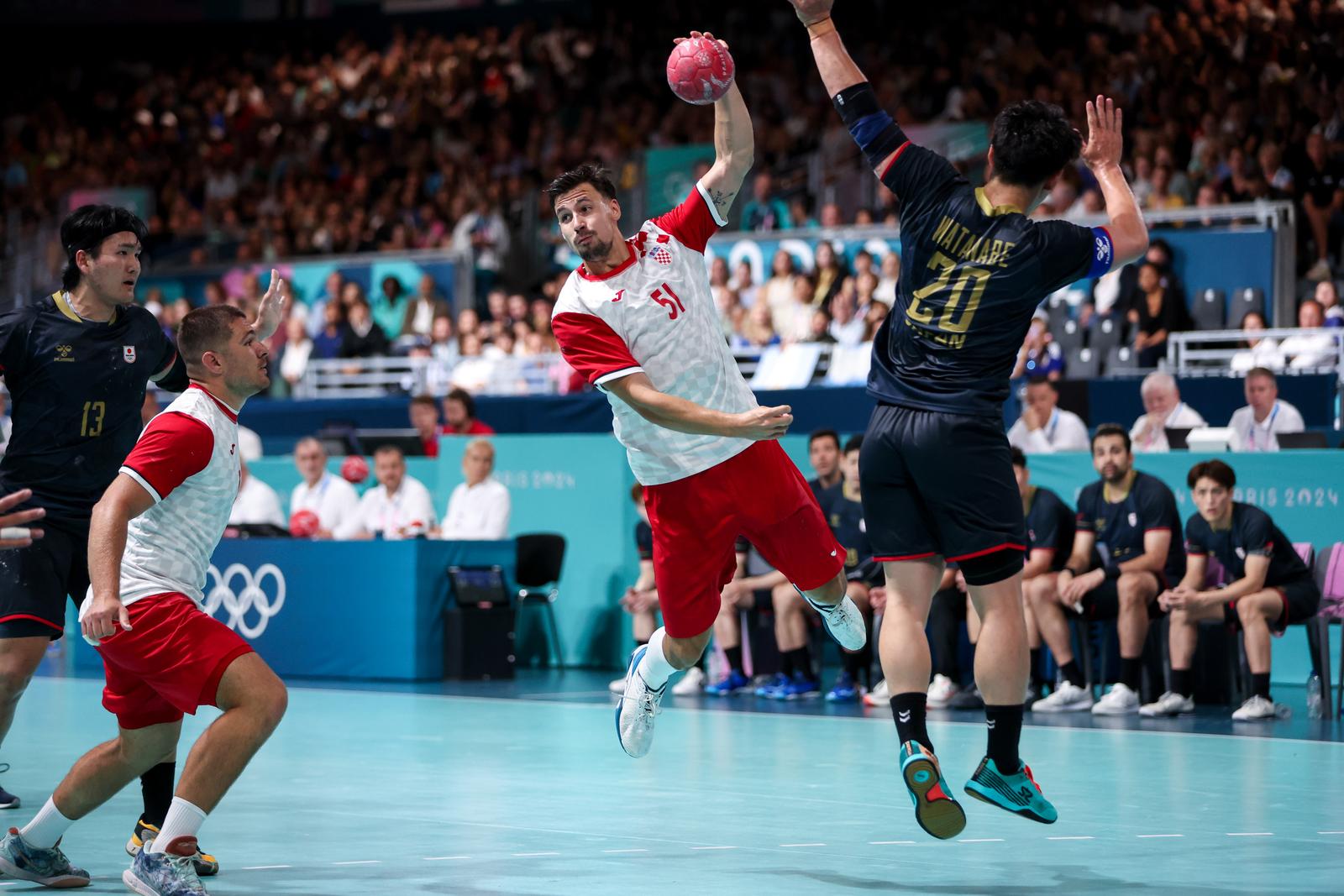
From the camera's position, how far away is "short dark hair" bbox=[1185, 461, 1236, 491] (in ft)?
36.6

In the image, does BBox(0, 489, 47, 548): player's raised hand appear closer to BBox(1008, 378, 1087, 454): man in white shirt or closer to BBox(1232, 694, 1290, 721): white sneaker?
BBox(1232, 694, 1290, 721): white sneaker

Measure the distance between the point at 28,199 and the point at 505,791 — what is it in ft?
78.9

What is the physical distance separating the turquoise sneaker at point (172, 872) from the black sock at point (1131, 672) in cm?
733

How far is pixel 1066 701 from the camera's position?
1153cm

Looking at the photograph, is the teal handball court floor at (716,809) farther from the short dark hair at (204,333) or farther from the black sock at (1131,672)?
the short dark hair at (204,333)

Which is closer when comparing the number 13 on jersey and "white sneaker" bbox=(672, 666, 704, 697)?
the number 13 on jersey

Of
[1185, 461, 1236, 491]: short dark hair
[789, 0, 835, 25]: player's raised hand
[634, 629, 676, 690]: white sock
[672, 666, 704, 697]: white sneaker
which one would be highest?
[789, 0, 835, 25]: player's raised hand

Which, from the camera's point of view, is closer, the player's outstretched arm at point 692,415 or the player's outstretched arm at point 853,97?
the player's outstretched arm at point 692,415

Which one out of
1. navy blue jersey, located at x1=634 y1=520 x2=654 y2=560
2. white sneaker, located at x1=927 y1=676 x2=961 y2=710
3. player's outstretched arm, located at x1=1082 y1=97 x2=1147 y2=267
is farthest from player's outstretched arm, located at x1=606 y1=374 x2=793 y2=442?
navy blue jersey, located at x1=634 y1=520 x2=654 y2=560

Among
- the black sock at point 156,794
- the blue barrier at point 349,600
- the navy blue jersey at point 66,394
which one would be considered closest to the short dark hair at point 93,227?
the navy blue jersey at point 66,394

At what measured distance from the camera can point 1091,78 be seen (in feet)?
68.3

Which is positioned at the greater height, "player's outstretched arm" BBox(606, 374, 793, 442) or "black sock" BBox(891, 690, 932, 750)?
"player's outstretched arm" BBox(606, 374, 793, 442)

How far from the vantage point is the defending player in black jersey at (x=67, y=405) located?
22.6ft

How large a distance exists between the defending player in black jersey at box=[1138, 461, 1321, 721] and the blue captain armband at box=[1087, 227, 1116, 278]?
5.35 metres
